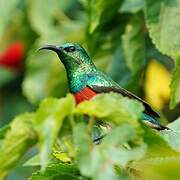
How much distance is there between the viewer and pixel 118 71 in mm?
3912

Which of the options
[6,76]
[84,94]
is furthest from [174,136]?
[6,76]

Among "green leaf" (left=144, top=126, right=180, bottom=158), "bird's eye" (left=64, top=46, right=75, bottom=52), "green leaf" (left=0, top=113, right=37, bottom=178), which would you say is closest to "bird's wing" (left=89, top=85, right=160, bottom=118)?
"bird's eye" (left=64, top=46, right=75, bottom=52)

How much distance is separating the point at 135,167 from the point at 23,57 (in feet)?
11.5

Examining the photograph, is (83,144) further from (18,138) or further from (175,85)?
(175,85)

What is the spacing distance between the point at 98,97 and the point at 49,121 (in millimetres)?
162

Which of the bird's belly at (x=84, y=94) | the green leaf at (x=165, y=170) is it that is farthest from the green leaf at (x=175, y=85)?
the green leaf at (x=165, y=170)

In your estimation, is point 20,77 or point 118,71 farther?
point 20,77

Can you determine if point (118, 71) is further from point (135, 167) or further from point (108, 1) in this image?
point (135, 167)

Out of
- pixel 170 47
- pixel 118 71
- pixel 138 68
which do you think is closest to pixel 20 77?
pixel 118 71

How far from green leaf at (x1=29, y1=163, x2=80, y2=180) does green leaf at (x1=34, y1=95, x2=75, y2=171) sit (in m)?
0.33

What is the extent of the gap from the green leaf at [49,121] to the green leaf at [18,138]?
0.05m

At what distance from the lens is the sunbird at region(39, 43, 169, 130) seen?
2.89 m

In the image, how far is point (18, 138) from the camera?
184 cm

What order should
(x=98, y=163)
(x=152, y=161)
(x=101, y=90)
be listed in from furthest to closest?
(x=101, y=90), (x=152, y=161), (x=98, y=163)
